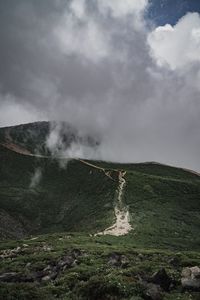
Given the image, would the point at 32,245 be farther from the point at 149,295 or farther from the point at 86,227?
the point at 149,295

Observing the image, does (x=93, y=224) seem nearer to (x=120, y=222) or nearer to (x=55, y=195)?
(x=120, y=222)

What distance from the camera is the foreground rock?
98.6 ft

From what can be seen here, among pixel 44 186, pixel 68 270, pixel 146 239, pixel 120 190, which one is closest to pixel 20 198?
pixel 44 186

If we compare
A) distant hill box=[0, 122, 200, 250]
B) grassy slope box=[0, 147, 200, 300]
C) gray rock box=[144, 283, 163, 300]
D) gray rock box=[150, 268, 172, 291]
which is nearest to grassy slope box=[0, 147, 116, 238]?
distant hill box=[0, 122, 200, 250]

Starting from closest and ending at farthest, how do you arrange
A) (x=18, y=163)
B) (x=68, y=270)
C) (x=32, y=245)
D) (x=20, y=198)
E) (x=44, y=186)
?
(x=68, y=270), (x=32, y=245), (x=20, y=198), (x=44, y=186), (x=18, y=163)

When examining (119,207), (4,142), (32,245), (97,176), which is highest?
(4,142)

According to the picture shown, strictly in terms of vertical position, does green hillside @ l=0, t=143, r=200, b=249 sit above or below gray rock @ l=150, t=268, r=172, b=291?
above

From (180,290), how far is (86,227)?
6751cm

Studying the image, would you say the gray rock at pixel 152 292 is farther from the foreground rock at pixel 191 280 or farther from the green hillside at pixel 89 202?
the green hillside at pixel 89 202

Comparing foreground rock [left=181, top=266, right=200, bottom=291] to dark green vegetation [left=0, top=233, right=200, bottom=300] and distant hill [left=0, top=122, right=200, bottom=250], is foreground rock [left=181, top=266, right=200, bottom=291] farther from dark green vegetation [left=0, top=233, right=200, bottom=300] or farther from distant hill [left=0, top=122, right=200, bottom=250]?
distant hill [left=0, top=122, right=200, bottom=250]

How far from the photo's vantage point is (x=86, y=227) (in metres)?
96.6

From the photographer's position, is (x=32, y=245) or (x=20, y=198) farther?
(x=20, y=198)

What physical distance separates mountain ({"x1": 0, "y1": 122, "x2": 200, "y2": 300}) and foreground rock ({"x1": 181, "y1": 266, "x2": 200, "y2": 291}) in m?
0.24

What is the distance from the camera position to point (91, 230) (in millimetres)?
92188
